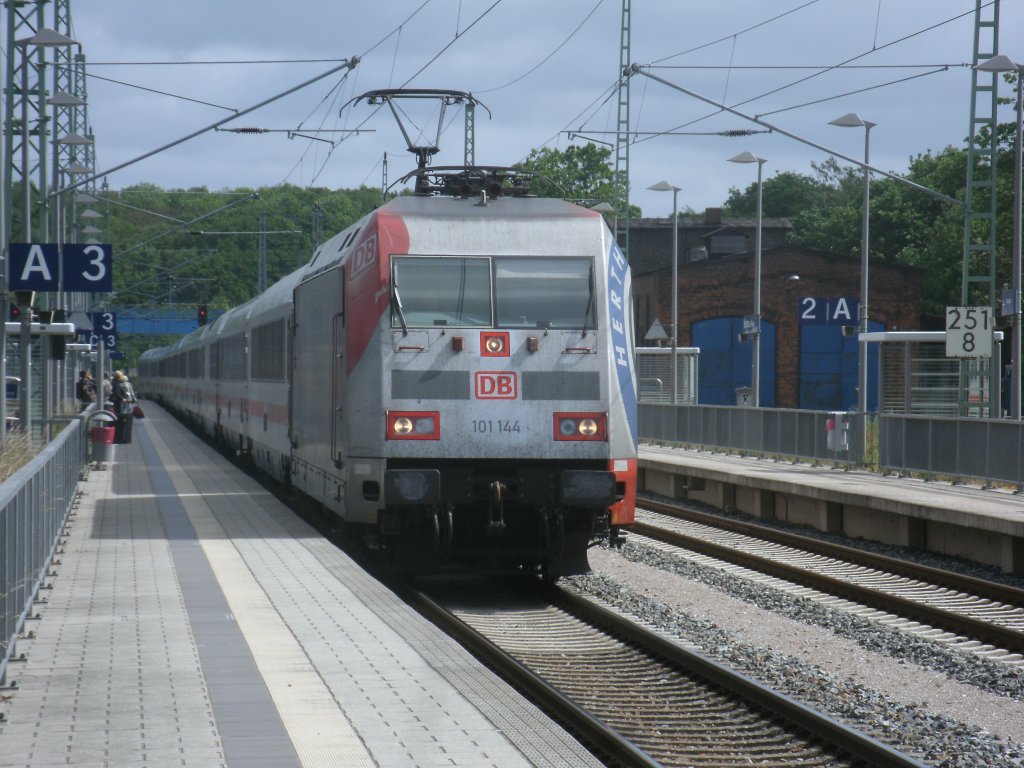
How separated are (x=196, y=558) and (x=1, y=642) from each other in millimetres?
5663

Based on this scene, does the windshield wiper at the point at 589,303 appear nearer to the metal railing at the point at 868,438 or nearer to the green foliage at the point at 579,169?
the metal railing at the point at 868,438

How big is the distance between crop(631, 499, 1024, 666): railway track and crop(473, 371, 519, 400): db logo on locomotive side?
3507 mm

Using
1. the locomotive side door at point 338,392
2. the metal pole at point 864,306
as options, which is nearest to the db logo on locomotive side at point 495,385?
the locomotive side door at point 338,392

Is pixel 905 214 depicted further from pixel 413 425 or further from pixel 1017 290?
pixel 413 425

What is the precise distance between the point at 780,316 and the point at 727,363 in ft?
9.88

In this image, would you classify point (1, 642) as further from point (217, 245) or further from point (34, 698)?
point (217, 245)

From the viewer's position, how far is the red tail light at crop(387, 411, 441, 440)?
11922 mm

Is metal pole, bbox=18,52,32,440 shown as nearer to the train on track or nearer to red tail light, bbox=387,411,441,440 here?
the train on track

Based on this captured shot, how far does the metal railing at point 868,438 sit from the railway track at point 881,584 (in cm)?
299

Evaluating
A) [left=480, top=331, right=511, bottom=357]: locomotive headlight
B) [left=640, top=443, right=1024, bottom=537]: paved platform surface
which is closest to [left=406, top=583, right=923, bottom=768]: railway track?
[left=480, top=331, right=511, bottom=357]: locomotive headlight

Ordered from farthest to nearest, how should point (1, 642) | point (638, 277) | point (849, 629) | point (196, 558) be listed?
point (638, 277) < point (196, 558) < point (849, 629) < point (1, 642)

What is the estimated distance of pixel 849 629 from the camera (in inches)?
457

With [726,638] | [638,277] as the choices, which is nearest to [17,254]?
[726,638]

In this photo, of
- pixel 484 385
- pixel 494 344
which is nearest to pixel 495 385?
pixel 484 385
